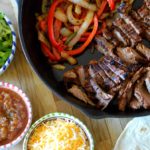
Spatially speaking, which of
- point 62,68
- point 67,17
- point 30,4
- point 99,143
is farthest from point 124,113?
point 30,4

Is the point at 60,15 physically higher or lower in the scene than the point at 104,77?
higher

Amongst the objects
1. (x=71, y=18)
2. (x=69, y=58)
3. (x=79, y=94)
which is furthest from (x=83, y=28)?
(x=79, y=94)

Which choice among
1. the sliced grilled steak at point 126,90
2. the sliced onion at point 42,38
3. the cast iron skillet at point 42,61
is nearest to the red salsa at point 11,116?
the cast iron skillet at point 42,61

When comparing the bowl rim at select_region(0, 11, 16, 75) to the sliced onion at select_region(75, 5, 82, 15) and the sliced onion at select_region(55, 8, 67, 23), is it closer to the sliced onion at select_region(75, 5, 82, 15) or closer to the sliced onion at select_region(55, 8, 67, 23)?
the sliced onion at select_region(55, 8, 67, 23)

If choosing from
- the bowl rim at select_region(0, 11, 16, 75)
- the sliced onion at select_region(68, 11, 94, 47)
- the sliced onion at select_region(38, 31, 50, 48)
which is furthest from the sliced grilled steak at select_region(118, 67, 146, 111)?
the bowl rim at select_region(0, 11, 16, 75)

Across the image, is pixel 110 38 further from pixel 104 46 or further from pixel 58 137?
pixel 58 137

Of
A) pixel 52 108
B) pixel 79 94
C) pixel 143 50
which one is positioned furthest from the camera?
pixel 52 108

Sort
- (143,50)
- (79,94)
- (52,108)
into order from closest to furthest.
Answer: (79,94), (143,50), (52,108)
